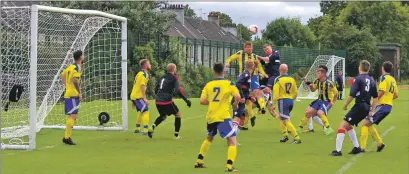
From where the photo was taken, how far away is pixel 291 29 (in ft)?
237

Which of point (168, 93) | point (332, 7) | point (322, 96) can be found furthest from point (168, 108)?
point (332, 7)

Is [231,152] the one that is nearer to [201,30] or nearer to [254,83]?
[254,83]

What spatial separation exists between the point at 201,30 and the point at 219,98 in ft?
214

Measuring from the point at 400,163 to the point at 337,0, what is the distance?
91069mm

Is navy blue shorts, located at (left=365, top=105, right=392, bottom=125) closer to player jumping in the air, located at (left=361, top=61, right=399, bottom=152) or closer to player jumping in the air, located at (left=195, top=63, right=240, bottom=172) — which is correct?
player jumping in the air, located at (left=361, top=61, right=399, bottom=152)

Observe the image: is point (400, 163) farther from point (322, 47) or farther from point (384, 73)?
point (322, 47)

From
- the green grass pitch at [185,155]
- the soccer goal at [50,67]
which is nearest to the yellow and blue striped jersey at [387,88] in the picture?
the green grass pitch at [185,155]

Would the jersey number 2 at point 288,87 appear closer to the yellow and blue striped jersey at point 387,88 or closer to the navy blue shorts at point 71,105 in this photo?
the yellow and blue striped jersey at point 387,88

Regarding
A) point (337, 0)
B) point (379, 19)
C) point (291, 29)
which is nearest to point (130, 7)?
point (291, 29)

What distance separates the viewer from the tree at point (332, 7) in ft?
325

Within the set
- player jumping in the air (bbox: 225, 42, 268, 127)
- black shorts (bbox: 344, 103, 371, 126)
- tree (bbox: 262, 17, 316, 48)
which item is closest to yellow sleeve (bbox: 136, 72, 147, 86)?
player jumping in the air (bbox: 225, 42, 268, 127)

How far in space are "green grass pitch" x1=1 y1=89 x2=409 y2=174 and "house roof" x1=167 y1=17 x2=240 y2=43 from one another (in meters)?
50.0

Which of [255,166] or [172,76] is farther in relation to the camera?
[172,76]

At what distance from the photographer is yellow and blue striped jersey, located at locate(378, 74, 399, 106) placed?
44.3ft
